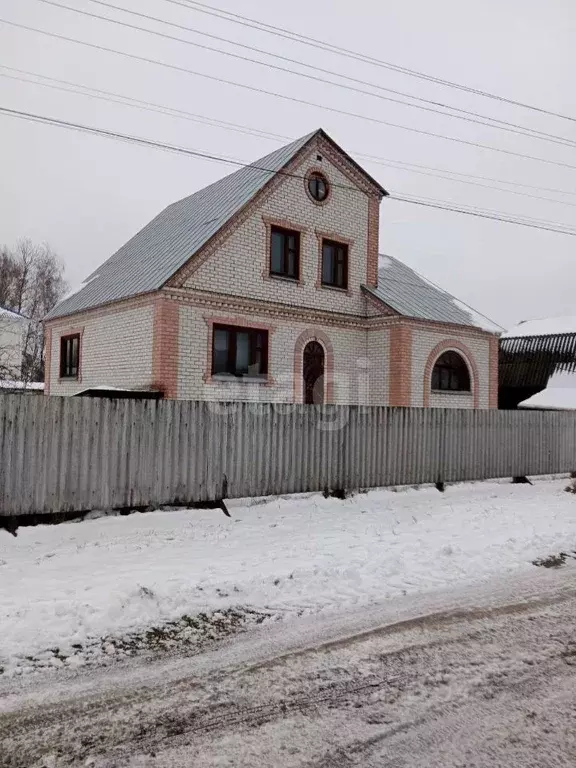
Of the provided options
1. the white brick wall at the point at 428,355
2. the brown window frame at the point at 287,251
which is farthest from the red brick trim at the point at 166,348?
the white brick wall at the point at 428,355

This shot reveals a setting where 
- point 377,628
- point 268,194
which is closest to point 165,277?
point 268,194

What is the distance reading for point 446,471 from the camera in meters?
11.2

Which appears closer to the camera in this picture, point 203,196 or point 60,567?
point 60,567

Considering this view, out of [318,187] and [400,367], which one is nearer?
[400,367]

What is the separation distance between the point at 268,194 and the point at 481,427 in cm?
743

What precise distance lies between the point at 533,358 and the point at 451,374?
30.6ft

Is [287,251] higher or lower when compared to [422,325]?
higher

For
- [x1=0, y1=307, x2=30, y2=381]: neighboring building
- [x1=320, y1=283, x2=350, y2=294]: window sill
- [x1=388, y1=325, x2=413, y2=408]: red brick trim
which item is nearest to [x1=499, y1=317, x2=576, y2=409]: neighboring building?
[x1=388, y1=325, x2=413, y2=408]: red brick trim

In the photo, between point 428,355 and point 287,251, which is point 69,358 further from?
point 428,355

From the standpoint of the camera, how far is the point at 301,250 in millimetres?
14984

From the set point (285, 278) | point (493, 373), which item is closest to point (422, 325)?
point (493, 373)

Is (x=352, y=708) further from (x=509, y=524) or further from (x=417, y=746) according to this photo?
(x=509, y=524)

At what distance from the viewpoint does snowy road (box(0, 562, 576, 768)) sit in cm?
275

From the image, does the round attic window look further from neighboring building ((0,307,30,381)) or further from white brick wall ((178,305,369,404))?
neighboring building ((0,307,30,381))
